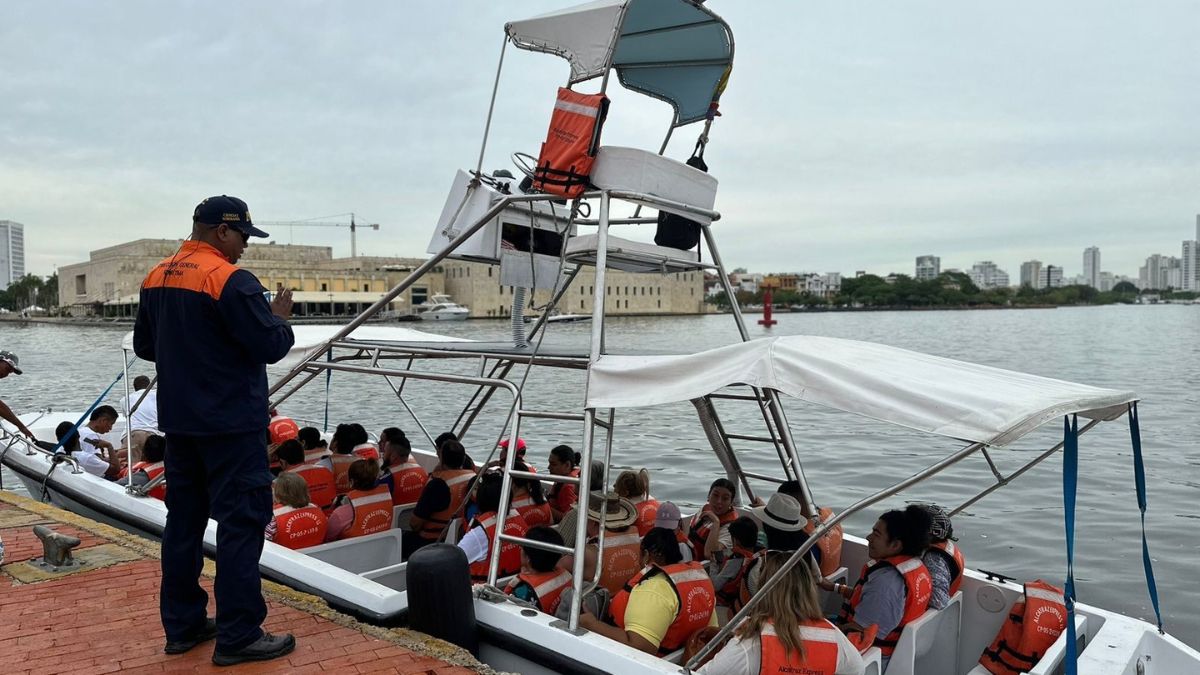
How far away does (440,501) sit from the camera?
20.2ft

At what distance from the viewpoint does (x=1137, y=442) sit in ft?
12.4

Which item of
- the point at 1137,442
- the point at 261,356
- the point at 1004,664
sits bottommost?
the point at 1004,664

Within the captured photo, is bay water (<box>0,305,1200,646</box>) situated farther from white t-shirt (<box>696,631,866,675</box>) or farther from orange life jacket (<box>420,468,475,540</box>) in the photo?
white t-shirt (<box>696,631,866,675</box>)

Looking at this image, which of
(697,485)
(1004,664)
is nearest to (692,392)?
(1004,664)

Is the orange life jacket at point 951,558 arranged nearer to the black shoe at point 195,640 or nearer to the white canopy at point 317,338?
the white canopy at point 317,338

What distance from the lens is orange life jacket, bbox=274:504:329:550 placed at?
5652 mm

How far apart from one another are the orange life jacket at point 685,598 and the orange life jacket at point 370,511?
266 cm

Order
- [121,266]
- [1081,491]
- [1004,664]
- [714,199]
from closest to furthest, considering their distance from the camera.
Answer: [1004,664]
[714,199]
[1081,491]
[121,266]

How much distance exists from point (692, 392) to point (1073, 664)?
200 cm

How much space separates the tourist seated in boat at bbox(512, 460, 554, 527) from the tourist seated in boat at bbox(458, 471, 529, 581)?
0.37ft

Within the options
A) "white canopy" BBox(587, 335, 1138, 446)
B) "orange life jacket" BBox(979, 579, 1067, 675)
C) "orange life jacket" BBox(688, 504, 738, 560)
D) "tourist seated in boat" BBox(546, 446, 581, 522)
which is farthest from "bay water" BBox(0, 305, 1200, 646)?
"orange life jacket" BBox(979, 579, 1067, 675)

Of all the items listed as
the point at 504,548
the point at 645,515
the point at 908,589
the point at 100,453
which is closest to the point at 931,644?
the point at 908,589

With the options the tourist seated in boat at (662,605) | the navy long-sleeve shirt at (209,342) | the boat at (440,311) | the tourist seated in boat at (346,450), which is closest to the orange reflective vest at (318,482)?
the tourist seated in boat at (346,450)

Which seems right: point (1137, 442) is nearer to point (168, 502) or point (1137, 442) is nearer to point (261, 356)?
point (261, 356)
